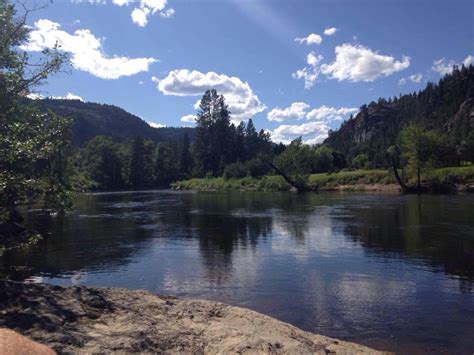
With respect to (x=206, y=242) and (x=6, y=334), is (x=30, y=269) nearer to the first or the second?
(x=206, y=242)

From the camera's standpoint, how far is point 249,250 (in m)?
26.5

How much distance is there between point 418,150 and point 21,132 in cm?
8172

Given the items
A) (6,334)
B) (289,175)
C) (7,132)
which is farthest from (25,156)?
(289,175)

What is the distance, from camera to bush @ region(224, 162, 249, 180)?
436ft

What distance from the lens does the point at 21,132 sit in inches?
528

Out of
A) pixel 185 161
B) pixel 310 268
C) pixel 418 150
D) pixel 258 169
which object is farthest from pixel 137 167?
pixel 310 268

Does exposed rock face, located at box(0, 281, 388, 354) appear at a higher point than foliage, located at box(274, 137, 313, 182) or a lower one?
lower

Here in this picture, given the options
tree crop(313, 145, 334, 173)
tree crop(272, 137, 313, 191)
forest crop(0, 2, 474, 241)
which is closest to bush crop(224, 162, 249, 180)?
forest crop(0, 2, 474, 241)

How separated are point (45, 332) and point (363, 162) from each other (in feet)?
463

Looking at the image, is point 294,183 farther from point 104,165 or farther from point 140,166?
point 104,165

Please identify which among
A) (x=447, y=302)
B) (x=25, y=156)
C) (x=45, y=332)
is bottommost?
(x=447, y=302)

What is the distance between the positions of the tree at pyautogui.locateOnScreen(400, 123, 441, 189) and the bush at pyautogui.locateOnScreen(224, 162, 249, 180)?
54.2 metres

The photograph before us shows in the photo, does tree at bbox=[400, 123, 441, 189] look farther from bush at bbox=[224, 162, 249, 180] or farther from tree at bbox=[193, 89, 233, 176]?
tree at bbox=[193, 89, 233, 176]

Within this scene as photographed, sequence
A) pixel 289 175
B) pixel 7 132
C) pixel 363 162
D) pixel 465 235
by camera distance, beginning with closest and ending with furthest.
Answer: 1. pixel 7 132
2. pixel 465 235
3. pixel 289 175
4. pixel 363 162
